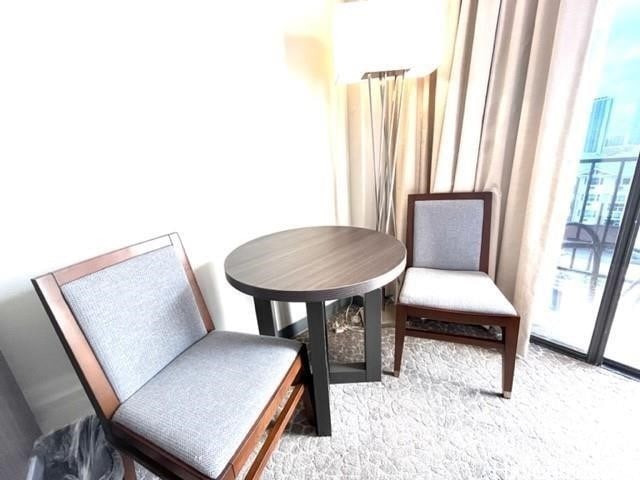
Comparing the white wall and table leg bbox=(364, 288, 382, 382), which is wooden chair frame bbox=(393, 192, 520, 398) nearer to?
table leg bbox=(364, 288, 382, 382)

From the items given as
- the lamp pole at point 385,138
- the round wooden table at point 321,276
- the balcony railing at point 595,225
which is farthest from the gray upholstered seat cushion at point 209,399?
the balcony railing at point 595,225

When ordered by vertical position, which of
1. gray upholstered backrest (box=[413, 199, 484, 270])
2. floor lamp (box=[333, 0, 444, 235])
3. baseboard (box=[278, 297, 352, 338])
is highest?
floor lamp (box=[333, 0, 444, 235])

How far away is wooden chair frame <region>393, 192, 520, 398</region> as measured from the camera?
1180mm

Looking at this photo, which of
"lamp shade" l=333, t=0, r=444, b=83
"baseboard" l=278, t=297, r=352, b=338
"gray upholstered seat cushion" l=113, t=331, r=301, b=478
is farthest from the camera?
"baseboard" l=278, t=297, r=352, b=338

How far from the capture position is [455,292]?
1281mm

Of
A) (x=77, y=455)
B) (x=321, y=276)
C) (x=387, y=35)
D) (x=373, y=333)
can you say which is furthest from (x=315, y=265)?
(x=77, y=455)

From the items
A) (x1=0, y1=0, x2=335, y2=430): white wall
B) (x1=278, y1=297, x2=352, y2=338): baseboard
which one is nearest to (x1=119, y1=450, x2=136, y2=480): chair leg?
(x1=0, y1=0, x2=335, y2=430): white wall

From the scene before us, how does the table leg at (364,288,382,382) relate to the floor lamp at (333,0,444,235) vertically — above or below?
below

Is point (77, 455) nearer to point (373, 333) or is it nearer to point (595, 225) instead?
point (373, 333)

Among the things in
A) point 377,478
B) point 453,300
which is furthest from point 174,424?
point 453,300

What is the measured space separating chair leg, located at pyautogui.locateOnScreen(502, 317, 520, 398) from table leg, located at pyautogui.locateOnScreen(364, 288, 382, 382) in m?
0.54

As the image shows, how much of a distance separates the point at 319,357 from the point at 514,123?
4.83 feet

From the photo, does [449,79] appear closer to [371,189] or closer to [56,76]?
[371,189]

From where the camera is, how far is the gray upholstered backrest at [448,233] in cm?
146
